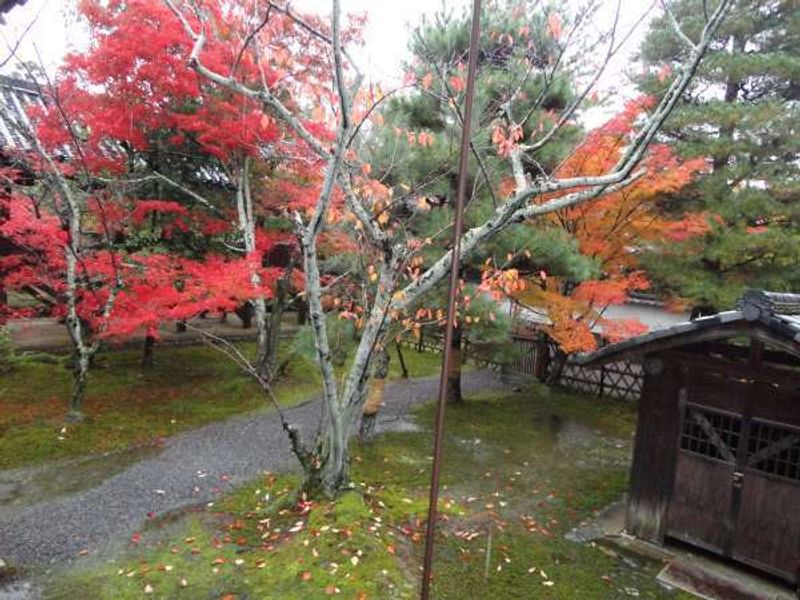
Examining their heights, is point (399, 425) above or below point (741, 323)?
below

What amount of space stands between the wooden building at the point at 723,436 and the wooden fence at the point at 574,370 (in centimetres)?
656

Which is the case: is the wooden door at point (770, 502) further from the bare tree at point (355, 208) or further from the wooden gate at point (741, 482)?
the bare tree at point (355, 208)

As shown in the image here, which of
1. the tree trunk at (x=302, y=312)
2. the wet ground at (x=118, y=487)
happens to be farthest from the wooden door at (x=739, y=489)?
the tree trunk at (x=302, y=312)

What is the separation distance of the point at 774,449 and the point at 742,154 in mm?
8774

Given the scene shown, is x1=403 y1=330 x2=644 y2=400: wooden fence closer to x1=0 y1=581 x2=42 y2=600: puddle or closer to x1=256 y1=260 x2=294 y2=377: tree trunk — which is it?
x1=256 y1=260 x2=294 y2=377: tree trunk

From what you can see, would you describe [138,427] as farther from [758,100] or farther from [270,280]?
[758,100]

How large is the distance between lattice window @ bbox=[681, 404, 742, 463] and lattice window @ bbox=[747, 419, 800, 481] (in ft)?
0.67

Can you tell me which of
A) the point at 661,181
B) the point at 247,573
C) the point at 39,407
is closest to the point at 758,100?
the point at 661,181

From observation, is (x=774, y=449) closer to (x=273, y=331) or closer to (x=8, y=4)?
(x=8, y=4)

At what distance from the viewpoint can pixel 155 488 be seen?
9.12m

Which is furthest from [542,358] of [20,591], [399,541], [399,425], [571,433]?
[20,591]

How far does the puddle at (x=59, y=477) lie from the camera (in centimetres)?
861

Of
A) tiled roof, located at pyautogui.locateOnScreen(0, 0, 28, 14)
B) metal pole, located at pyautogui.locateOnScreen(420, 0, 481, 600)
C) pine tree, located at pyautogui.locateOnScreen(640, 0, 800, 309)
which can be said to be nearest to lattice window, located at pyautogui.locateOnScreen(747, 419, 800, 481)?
pine tree, located at pyautogui.locateOnScreen(640, 0, 800, 309)

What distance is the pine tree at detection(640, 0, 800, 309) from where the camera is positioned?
12.1m
